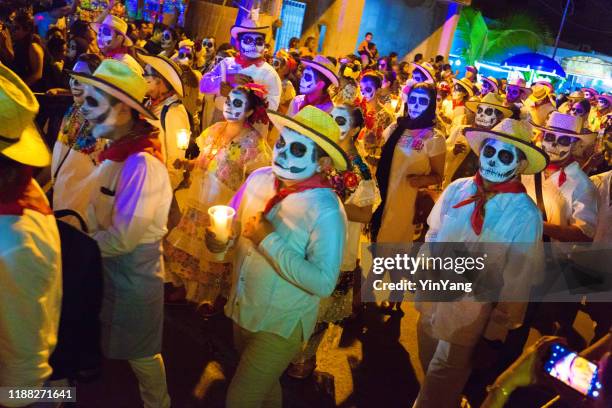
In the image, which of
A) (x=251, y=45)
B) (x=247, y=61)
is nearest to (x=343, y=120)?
(x=247, y=61)

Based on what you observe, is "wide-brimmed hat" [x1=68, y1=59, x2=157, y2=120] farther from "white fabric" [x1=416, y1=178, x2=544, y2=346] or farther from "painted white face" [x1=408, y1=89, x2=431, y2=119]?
"painted white face" [x1=408, y1=89, x2=431, y2=119]

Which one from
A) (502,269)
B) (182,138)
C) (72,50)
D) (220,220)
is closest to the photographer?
(220,220)

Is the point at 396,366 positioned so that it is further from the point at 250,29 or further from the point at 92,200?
the point at 250,29

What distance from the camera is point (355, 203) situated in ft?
13.4

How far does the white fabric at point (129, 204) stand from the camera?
2760 mm

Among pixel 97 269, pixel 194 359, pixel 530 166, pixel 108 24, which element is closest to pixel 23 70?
pixel 108 24

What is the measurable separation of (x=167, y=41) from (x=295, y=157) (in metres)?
9.65

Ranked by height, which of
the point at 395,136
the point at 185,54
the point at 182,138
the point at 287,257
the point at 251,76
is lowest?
the point at 287,257

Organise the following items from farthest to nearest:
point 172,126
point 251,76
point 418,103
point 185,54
A: point 185,54 < point 251,76 < point 418,103 < point 172,126

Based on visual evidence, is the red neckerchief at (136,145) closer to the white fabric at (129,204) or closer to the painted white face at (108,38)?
the white fabric at (129,204)

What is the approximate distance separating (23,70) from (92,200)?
5.14 meters

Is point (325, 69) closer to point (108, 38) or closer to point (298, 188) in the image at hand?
point (108, 38)

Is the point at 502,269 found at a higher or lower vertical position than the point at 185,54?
lower

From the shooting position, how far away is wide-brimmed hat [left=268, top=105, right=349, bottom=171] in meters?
2.77
